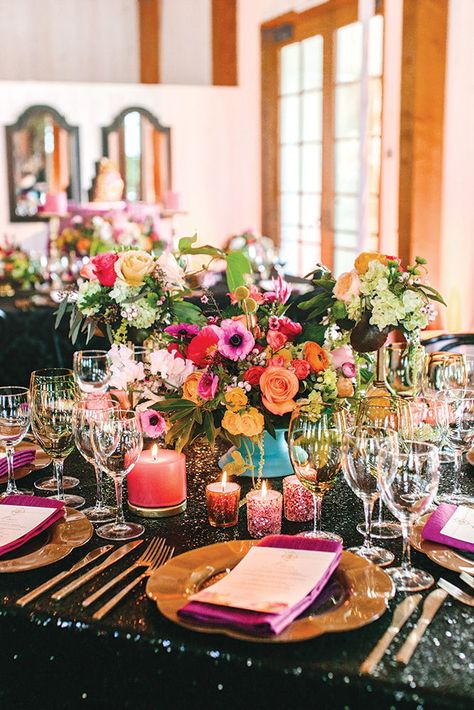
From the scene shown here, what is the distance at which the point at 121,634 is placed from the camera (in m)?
1.19

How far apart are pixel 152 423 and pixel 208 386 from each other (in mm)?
127

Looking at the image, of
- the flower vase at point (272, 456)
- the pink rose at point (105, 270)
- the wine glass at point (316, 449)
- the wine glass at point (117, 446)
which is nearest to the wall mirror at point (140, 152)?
the pink rose at point (105, 270)

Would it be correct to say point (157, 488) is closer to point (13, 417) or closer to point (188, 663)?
point (13, 417)

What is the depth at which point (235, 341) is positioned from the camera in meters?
1.61

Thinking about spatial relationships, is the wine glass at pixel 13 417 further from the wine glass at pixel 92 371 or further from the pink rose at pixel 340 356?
the pink rose at pixel 340 356

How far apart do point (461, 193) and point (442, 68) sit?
710mm

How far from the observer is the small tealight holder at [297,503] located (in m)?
1.56

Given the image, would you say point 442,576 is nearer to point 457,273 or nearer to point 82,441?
point 82,441

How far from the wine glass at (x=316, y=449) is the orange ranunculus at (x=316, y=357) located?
8.5 inches

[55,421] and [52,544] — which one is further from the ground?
[55,421]

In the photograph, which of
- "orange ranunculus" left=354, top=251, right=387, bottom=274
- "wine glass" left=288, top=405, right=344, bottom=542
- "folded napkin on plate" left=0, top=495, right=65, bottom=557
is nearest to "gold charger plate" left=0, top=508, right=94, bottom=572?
"folded napkin on plate" left=0, top=495, right=65, bottom=557

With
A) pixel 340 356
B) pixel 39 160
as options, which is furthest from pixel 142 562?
pixel 39 160

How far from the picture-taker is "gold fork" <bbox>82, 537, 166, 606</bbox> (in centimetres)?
127

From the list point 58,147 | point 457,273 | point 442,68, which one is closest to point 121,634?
point 457,273
